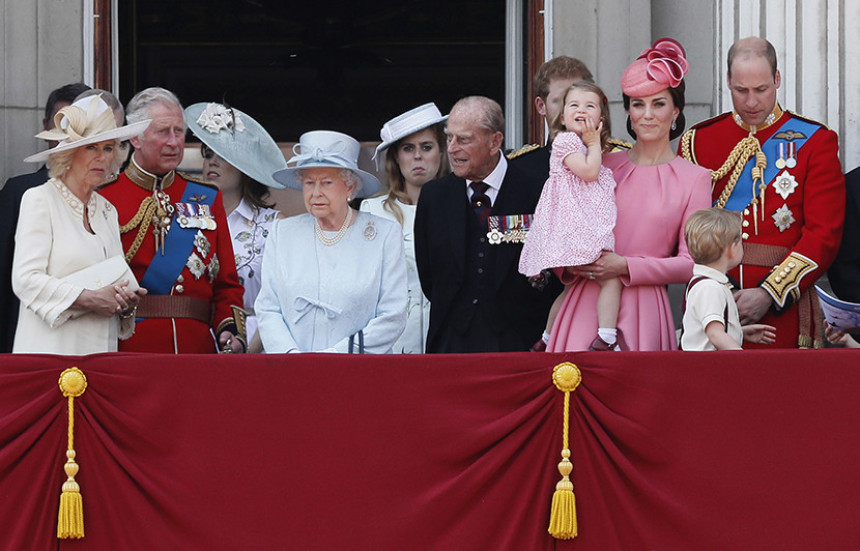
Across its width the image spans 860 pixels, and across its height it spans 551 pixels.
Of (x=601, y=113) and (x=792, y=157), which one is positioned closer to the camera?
(x=601, y=113)

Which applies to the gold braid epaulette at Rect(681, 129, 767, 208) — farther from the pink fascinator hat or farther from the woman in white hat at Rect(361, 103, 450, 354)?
the woman in white hat at Rect(361, 103, 450, 354)

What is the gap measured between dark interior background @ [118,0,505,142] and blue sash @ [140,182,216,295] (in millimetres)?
5765

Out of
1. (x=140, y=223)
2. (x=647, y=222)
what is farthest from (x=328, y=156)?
(x=647, y=222)

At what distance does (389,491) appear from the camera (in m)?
4.90

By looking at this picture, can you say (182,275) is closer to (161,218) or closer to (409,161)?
(161,218)

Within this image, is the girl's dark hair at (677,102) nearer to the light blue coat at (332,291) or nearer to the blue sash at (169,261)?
the light blue coat at (332,291)

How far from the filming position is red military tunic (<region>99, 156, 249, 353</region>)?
19.4ft

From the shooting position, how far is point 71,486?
485 cm

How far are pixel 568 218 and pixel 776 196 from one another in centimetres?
100

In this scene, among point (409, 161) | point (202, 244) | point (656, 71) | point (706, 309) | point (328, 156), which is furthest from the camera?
point (409, 161)

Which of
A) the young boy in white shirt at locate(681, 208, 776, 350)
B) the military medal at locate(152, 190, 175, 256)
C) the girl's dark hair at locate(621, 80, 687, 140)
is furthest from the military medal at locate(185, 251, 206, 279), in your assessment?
the young boy in white shirt at locate(681, 208, 776, 350)

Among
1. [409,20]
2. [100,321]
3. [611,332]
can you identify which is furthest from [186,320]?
[409,20]

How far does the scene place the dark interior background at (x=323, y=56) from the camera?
40.1 ft

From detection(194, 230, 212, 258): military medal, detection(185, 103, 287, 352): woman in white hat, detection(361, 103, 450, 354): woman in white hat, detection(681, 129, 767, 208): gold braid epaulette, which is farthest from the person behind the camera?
detection(185, 103, 287, 352): woman in white hat
